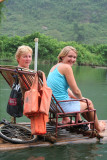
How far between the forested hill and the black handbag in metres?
105

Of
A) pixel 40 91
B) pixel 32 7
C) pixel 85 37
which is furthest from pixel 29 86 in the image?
pixel 32 7

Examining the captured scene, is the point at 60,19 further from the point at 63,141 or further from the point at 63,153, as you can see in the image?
the point at 63,153

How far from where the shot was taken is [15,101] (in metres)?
4.40

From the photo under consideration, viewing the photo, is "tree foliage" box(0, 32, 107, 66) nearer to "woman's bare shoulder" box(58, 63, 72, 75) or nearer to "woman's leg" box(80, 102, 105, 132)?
"woman's leg" box(80, 102, 105, 132)

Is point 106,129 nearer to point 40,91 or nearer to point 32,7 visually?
point 40,91

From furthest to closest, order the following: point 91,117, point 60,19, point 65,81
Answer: point 60,19, point 91,117, point 65,81

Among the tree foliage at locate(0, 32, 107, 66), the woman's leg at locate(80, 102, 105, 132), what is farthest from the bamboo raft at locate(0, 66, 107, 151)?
the tree foliage at locate(0, 32, 107, 66)

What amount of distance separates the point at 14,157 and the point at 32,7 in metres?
145

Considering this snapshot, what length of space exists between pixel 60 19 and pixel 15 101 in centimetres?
13774

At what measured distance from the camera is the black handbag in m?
4.39

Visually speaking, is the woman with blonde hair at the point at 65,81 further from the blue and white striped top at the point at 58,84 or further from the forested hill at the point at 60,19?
the forested hill at the point at 60,19

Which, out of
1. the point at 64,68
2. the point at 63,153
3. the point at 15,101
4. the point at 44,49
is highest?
the point at 44,49

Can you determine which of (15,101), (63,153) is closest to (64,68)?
(15,101)

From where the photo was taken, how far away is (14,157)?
393 centimetres
